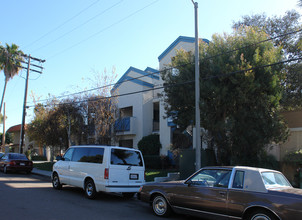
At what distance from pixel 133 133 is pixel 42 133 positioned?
7.56 metres

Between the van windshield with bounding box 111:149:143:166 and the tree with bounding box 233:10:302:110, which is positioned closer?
the van windshield with bounding box 111:149:143:166

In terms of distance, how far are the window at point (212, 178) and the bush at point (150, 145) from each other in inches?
560

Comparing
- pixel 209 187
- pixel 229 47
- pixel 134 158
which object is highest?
pixel 229 47

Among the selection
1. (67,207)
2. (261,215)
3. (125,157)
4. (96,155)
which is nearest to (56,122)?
(96,155)

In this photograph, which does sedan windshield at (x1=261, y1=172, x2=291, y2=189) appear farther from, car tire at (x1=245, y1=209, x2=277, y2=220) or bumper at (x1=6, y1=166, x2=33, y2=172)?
bumper at (x1=6, y1=166, x2=33, y2=172)

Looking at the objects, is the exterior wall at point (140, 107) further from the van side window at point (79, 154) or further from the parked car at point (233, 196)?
the parked car at point (233, 196)

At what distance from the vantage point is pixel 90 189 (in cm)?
950

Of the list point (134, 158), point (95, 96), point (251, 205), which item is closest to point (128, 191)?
point (134, 158)

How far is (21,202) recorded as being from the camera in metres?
8.30

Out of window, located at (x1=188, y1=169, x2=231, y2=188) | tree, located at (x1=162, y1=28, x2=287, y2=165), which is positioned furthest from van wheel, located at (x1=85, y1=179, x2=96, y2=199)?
tree, located at (x1=162, y1=28, x2=287, y2=165)

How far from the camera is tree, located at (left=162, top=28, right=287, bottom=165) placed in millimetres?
10977

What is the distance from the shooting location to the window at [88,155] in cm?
949

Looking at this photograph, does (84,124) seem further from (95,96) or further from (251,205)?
(251,205)

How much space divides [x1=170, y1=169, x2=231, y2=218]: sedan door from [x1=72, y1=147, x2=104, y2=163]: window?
3.37m
